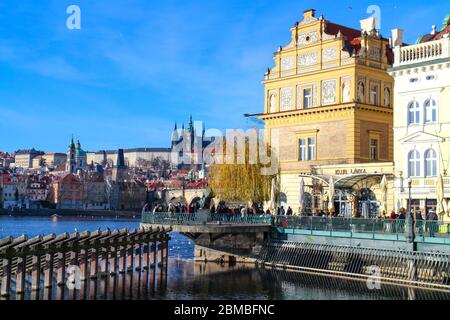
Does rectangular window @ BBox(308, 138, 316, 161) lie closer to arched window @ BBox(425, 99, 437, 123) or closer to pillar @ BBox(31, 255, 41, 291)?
arched window @ BBox(425, 99, 437, 123)

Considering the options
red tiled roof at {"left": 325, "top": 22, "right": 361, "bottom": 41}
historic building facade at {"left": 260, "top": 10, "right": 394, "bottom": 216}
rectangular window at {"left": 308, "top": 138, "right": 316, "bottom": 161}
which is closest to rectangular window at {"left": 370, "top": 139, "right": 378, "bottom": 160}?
historic building facade at {"left": 260, "top": 10, "right": 394, "bottom": 216}

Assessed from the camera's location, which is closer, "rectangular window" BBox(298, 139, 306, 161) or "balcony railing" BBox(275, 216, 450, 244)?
"balcony railing" BBox(275, 216, 450, 244)

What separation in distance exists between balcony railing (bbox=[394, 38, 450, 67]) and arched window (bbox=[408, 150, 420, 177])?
6.04 meters

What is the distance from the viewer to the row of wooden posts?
3406 centimetres

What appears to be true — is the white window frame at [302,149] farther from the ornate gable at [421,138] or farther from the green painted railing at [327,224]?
the ornate gable at [421,138]

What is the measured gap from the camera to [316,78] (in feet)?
194

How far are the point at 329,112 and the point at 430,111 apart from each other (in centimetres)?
1187

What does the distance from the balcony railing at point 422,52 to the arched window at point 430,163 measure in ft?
19.8

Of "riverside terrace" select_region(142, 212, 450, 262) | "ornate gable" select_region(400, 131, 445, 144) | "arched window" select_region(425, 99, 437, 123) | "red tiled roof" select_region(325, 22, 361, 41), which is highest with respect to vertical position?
"red tiled roof" select_region(325, 22, 361, 41)
